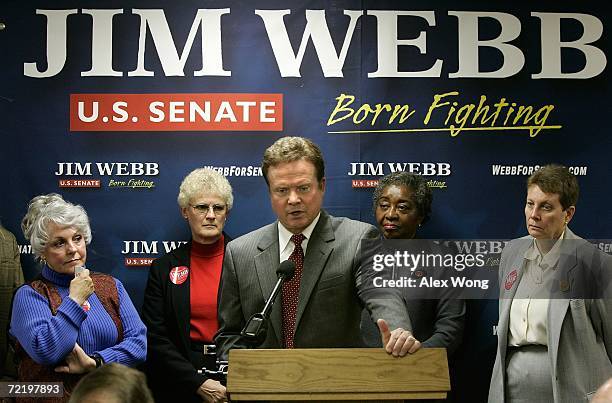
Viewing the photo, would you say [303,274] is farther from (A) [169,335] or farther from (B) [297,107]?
(B) [297,107]

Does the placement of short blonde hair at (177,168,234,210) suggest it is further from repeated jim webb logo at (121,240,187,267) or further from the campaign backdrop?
repeated jim webb logo at (121,240,187,267)

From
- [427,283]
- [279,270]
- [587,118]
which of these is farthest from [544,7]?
[279,270]

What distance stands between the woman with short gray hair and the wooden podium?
1000 millimetres

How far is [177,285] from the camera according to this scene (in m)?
4.43

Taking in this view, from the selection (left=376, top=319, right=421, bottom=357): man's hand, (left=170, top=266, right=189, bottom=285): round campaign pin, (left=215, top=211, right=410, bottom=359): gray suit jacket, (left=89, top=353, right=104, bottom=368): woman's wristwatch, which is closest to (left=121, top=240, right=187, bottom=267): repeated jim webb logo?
(left=170, top=266, right=189, bottom=285): round campaign pin

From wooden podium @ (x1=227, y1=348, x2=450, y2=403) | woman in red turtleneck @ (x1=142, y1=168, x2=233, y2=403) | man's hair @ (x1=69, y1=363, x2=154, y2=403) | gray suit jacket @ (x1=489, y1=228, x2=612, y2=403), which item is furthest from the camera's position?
woman in red turtleneck @ (x1=142, y1=168, x2=233, y2=403)

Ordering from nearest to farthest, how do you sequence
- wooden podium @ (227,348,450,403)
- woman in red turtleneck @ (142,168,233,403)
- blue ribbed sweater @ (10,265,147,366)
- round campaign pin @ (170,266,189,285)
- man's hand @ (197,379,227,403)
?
wooden podium @ (227,348,450,403) < blue ribbed sweater @ (10,265,147,366) < man's hand @ (197,379,227,403) < woman in red turtleneck @ (142,168,233,403) < round campaign pin @ (170,266,189,285)

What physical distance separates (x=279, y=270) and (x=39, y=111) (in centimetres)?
186

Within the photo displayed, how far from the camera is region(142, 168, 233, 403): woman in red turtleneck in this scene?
4.34 metres

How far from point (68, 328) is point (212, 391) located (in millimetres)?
742

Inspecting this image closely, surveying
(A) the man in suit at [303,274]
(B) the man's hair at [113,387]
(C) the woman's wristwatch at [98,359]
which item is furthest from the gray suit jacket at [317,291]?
(B) the man's hair at [113,387]

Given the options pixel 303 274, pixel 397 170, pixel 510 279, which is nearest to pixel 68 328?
pixel 303 274

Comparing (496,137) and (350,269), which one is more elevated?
(496,137)

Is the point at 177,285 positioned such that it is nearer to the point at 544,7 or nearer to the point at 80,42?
the point at 80,42
